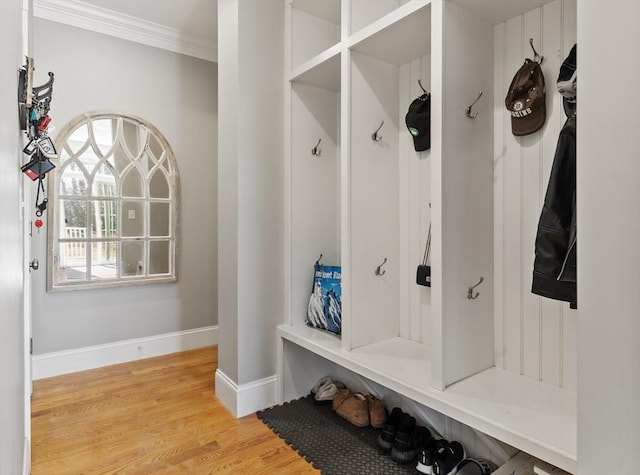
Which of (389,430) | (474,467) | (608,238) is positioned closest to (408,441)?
(389,430)

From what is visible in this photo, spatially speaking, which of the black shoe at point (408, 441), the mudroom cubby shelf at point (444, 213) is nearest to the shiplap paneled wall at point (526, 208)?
the mudroom cubby shelf at point (444, 213)

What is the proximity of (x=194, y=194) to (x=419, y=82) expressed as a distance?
215cm

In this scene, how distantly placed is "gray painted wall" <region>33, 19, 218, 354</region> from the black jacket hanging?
276 cm

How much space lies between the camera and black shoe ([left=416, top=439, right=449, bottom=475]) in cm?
166

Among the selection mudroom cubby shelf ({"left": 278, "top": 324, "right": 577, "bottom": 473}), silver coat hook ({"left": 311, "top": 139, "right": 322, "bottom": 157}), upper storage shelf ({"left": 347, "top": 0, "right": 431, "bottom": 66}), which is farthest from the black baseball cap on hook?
mudroom cubby shelf ({"left": 278, "top": 324, "right": 577, "bottom": 473})

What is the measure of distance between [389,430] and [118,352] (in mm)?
2228

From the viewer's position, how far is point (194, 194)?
11.0 ft

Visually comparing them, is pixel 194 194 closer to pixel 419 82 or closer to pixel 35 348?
pixel 35 348

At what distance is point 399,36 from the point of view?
5.87 feet

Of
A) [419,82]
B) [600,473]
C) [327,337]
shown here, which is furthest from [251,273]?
[600,473]

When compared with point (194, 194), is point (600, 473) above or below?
below

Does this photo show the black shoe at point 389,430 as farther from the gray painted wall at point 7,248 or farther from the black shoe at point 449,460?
the gray painted wall at point 7,248

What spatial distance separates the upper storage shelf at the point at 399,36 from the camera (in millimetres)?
1602

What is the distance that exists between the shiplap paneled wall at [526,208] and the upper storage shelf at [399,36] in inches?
13.7
